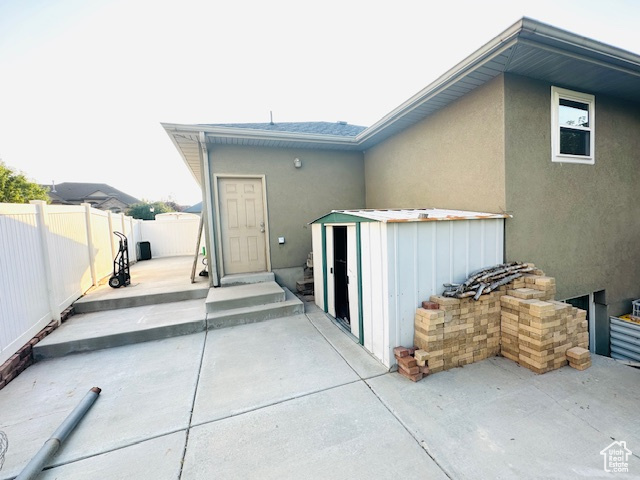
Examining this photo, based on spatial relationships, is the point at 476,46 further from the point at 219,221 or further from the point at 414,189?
the point at 219,221

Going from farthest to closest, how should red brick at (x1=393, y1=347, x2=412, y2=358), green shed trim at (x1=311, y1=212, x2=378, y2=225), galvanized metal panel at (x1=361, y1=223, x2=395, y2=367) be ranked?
green shed trim at (x1=311, y1=212, x2=378, y2=225) < galvanized metal panel at (x1=361, y1=223, x2=395, y2=367) < red brick at (x1=393, y1=347, x2=412, y2=358)

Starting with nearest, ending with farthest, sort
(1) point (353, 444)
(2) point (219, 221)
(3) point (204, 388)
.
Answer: (1) point (353, 444) → (3) point (204, 388) → (2) point (219, 221)

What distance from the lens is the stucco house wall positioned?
19.5ft

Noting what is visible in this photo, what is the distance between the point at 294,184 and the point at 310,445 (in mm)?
5314

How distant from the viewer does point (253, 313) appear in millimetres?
4488

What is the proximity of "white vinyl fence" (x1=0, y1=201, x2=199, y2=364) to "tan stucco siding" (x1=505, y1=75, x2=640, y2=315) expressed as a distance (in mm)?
6623

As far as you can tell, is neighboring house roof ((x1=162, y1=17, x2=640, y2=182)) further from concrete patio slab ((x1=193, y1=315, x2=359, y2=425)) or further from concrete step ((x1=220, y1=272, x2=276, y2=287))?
concrete patio slab ((x1=193, y1=315, x2=359, y2=425))

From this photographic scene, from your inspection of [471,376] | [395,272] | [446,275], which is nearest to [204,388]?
[395,272]

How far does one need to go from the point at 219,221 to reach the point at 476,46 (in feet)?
18.0

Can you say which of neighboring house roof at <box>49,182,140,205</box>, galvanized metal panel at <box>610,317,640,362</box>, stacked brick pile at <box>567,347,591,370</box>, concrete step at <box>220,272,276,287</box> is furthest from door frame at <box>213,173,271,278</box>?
neighboring house roof at <box>49,182,140,205</box>

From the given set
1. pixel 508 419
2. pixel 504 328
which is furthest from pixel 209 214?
pixel 508 419

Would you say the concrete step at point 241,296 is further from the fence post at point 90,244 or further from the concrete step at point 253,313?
the fence post at point 90,244

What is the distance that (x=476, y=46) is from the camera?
127 inches

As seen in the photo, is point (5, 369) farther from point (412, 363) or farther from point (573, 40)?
point (573, 40)
